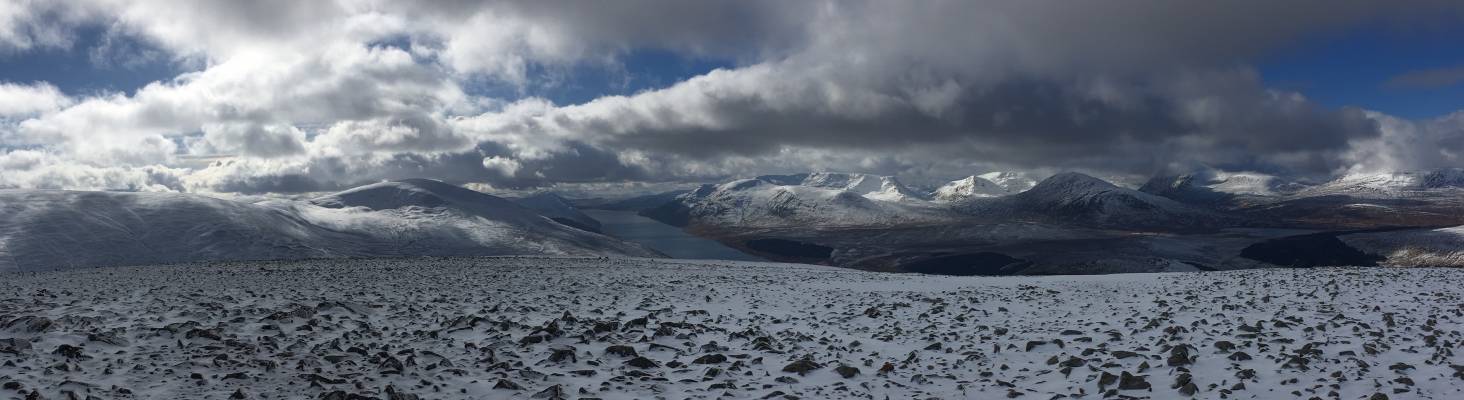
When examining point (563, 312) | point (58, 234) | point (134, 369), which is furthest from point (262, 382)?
point (58, 234)

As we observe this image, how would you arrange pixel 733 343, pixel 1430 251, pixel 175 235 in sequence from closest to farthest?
1. pixel 733 343
2. pixel 175 235
3. pixel 1430 251

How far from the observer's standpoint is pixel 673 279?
3525cm

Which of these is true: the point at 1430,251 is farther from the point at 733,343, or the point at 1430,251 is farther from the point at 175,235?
the point at 175,235

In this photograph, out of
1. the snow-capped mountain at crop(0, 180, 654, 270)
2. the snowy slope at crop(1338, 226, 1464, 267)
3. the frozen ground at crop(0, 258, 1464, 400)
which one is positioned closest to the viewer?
the frozen ground at crop(0, 258, 1464, 400)

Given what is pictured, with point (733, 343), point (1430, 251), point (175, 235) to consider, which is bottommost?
point (1430, 251)

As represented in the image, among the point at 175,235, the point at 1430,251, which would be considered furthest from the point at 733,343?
the point at 1430,251

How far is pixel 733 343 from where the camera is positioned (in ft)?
60.2

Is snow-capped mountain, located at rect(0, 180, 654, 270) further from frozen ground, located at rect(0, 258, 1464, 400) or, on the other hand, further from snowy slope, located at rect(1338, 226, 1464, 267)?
snowy slope, located at rect(1338, 226, 1464, 267)

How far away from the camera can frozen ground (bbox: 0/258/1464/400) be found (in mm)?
13172

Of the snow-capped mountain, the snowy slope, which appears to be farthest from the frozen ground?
the snowy slope

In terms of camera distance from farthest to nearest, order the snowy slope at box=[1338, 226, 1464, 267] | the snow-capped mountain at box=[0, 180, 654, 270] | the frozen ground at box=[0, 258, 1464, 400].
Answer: the snowy slope at box=[1338, 226, 1464, 267]
the snow-capped mountain at box=[0, 180, 654, 270]
the frozen ground at box=[0, 258, 1464, 400]

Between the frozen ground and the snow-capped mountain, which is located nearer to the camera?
the frozen ground

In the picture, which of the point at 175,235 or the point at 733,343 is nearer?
the point at 733,343

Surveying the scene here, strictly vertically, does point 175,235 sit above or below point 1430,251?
above
